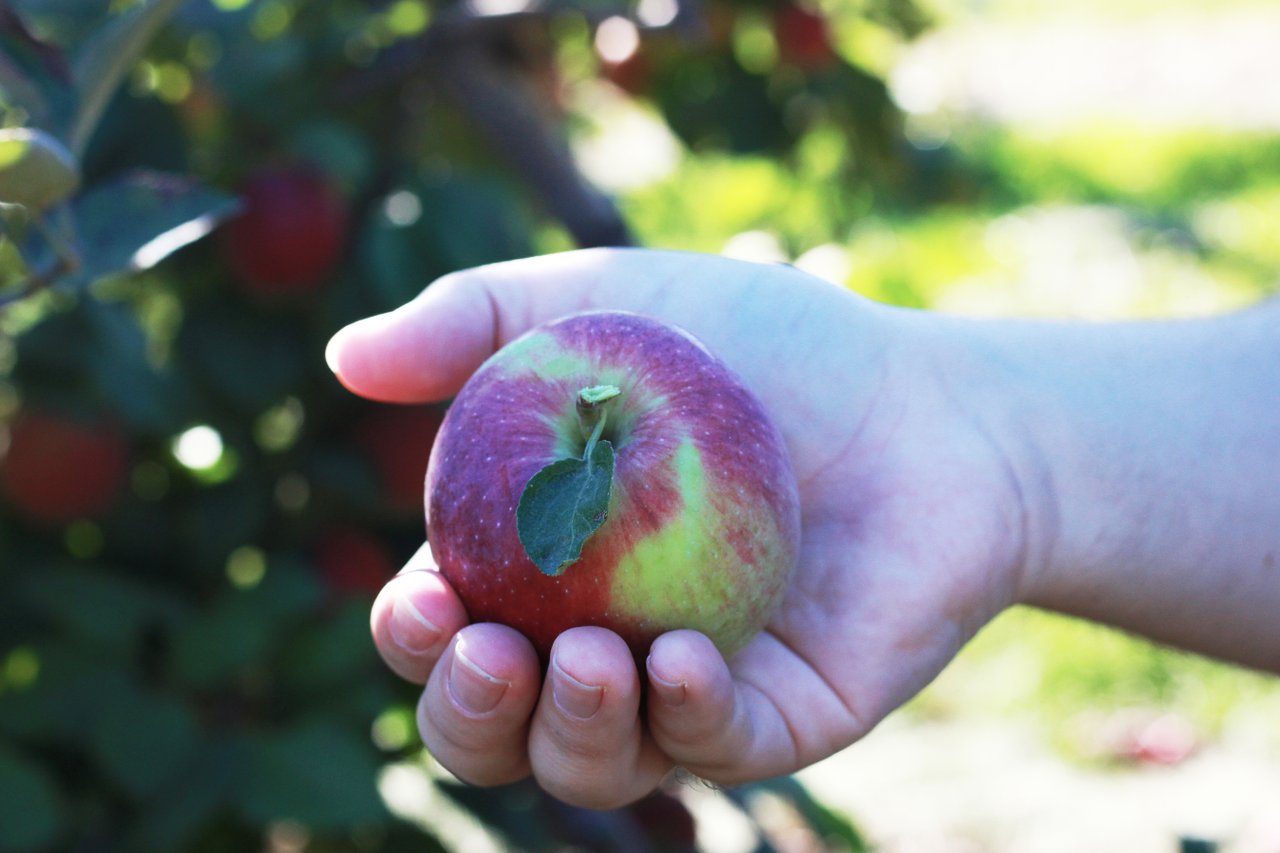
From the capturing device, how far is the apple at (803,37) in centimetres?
166

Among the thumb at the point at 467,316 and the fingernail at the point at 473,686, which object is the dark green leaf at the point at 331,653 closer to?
the thumb at the point at 467,316

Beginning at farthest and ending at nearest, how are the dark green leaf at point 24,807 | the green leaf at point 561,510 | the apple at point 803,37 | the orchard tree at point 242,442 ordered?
1. the apple at point 803,37
2. the orchard tree at point 242,442
3. the dark green leaf at point 24,807
4. the green leaf at point 561,510

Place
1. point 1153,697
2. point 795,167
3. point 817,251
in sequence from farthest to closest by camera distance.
→ point 1153,697 → point 795,167 → point 817,251

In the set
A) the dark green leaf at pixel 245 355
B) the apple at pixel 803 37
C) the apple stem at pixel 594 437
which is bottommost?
the dark green leaf at pixel 245 355

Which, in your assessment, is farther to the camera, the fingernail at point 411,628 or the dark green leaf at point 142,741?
the dark green leaf at point 142,741

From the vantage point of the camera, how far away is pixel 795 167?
1.90 m

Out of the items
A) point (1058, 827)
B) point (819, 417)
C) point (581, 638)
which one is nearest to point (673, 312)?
point (819, 417)

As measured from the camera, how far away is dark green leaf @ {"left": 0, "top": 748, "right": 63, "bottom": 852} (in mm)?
1007

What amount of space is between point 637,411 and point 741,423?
2.6 inches

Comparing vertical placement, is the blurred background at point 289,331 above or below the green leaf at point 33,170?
below

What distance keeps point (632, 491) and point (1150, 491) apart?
50 cm

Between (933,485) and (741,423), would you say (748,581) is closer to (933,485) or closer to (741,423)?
(741,423)

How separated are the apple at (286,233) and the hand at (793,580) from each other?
14.4 inches

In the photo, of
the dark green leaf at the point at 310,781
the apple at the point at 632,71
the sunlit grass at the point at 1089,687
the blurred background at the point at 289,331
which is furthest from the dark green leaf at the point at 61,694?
the sunlit grass at the point at 1089,687
